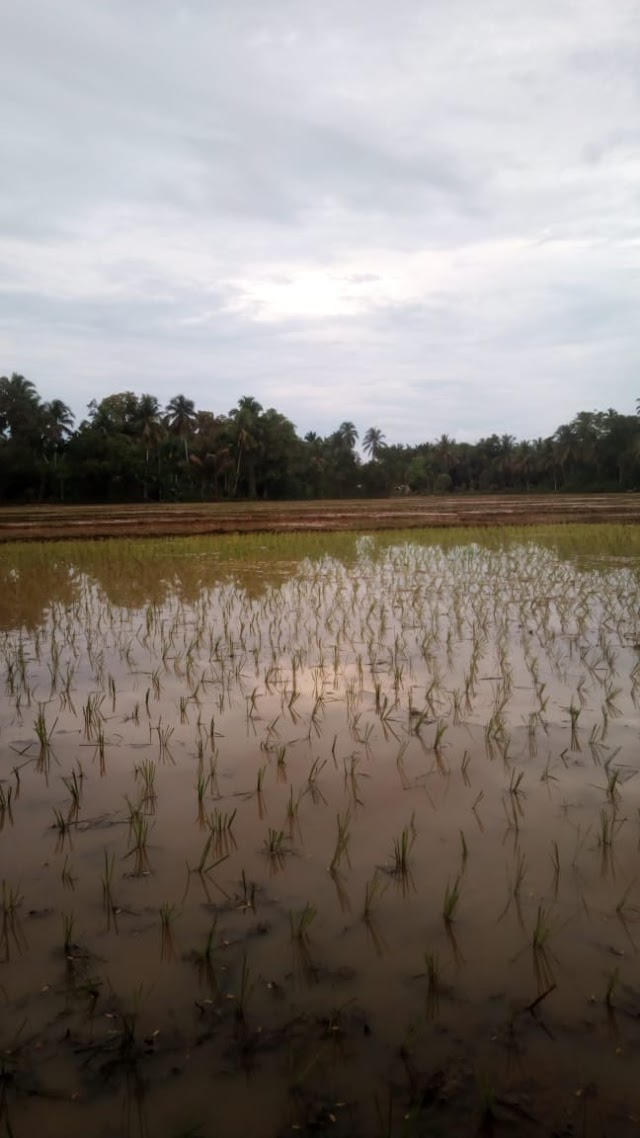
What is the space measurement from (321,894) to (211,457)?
1844 inches

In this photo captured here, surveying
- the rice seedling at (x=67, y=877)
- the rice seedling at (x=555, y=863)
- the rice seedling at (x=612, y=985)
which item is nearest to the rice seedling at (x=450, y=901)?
the rice seedling at (x=555, y=863)

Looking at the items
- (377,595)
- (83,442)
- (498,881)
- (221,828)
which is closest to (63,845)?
(221,828)

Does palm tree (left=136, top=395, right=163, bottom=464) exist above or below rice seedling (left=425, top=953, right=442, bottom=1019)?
above

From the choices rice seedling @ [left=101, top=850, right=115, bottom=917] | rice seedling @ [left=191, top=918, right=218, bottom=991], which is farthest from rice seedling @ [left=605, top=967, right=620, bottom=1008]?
rice seedling @ [left=101, top=850, right=115, bottom=917]

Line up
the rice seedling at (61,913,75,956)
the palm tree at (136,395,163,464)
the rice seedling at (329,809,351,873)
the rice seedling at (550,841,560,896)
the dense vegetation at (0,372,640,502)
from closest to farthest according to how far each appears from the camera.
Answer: the rice seedling at (61,913,75,956) < the rice seedling at (550,841,560,896) < the rice seedling at (329,809,351,873) < the dense vegetation at (0,372,640,502) < the palm tree at (136,395,163,464)

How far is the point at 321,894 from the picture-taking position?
6.78ft

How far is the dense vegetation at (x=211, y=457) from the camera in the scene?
134ft

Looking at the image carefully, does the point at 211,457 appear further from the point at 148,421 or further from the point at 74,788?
the point at 74,788

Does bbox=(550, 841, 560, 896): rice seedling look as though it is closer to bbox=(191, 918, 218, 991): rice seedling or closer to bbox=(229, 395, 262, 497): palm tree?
bbox=(191, 918, 218, 991): rice seedling

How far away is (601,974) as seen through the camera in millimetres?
1721

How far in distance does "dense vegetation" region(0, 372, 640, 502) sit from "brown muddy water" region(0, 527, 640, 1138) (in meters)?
38.5

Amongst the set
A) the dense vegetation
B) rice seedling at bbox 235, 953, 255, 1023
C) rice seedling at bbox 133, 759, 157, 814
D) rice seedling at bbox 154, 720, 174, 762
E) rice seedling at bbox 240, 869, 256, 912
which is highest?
the dense vegetation

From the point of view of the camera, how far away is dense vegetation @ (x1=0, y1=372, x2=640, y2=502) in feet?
134

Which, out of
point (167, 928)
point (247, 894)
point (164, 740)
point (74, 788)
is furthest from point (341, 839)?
point (164, 740)
